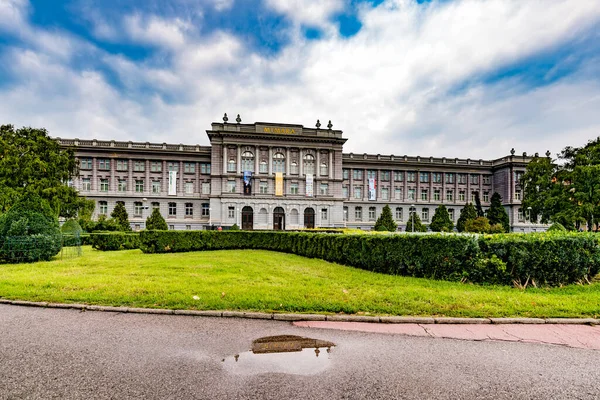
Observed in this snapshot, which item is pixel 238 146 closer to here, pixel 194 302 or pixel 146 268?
pixel 146 268

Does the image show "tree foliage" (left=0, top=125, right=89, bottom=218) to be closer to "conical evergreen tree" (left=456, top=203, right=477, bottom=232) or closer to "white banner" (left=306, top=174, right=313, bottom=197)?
"white banner" (left=306, top=174, right=313, bottom=197)

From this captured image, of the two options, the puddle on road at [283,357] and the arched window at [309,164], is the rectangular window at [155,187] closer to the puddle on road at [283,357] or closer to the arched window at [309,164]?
the arched window at [309,164]

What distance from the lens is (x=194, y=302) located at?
759 centimetres

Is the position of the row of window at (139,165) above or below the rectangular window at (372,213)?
above

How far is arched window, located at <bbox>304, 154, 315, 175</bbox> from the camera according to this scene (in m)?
55.8

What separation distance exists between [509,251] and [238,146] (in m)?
47.8

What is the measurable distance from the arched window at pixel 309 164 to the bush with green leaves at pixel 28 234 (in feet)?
139

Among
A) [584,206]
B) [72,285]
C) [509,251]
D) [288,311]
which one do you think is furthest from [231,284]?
[584,206]

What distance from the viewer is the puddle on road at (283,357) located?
4.52 m

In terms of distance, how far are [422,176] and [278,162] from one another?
104 feet

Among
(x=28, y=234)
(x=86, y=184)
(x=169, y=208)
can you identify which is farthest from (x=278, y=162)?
(x=28, y=234)

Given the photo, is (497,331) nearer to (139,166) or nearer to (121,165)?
(139,166)

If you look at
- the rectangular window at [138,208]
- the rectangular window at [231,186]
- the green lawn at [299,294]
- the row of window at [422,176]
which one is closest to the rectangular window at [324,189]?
the row of window at [422,176]

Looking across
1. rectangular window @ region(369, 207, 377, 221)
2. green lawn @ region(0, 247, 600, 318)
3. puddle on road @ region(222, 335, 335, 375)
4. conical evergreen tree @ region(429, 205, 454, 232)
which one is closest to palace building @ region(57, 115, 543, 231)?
rectangular window @ region(369, 207, 377, 221)
